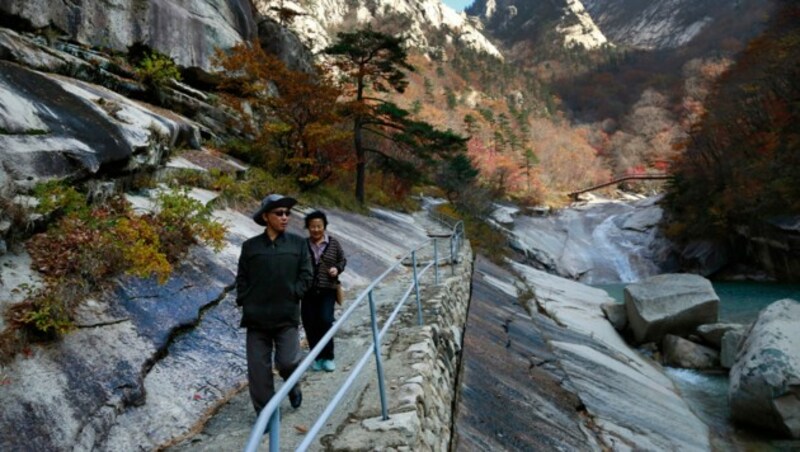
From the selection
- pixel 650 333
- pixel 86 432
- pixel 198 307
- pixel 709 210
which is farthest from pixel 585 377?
pixel 709 210

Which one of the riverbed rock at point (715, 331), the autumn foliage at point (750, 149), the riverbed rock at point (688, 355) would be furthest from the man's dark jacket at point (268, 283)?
the autumn foliage at point (750, 149)

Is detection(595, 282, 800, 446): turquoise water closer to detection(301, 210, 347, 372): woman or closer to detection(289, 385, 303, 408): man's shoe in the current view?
detection(301, 210, 347, 372): woman

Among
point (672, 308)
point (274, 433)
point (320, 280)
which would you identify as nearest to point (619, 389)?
point (672, 308)

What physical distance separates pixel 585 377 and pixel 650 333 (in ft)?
17.9

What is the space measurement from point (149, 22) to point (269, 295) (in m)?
16.3

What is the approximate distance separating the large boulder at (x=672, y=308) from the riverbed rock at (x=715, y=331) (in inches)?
23.5

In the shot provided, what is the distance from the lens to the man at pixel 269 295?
3.34 metres

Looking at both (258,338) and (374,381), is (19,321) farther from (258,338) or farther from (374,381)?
(374,381)

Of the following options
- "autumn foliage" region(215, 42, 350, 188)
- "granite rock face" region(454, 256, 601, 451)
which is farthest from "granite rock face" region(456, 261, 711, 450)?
"autumn foliage" region(215, 42, 350, 188)

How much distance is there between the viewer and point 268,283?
3.34 metres

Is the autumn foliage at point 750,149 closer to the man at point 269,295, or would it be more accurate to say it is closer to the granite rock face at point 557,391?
the granite rock face at point 557,391

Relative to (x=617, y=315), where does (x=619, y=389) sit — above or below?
above

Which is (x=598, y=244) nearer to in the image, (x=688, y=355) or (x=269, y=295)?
(x=688, y=355)

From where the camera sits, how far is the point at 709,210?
2641cm
